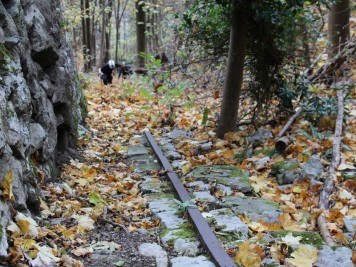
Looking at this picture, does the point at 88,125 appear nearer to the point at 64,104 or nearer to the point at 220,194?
the point at 64,104

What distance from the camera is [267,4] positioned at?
791 centimetres

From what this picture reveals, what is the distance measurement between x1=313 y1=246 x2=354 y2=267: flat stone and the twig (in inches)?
9.9

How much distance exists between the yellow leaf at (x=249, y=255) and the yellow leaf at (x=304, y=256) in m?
0.27

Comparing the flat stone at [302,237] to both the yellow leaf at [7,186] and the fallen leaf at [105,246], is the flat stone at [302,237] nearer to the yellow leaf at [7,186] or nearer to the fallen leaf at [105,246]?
the fallen leaf at [105,246]

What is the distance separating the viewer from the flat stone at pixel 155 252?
4031 millimetres

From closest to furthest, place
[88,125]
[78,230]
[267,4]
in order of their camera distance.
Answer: [78,230] → [267,4] → [88,125]

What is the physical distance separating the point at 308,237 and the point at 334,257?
43cm

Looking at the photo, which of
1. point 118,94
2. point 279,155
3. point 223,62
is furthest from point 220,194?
point 118,94

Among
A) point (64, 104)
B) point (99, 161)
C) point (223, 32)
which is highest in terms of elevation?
point (223, 32)

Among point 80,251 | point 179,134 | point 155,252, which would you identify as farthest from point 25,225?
point 179,134

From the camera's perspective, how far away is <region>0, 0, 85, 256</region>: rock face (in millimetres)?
4324

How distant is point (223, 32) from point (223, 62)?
0.75m

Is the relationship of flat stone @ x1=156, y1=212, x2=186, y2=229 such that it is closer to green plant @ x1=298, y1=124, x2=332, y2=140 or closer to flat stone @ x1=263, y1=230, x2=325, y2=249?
flat stone @ x1=263, y1=230, x2=325, y2=249

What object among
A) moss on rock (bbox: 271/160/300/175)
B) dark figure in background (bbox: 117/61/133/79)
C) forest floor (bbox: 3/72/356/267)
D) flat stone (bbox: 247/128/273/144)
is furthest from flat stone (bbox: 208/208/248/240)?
dark figure in background (bbox: 117/61/133/79)
